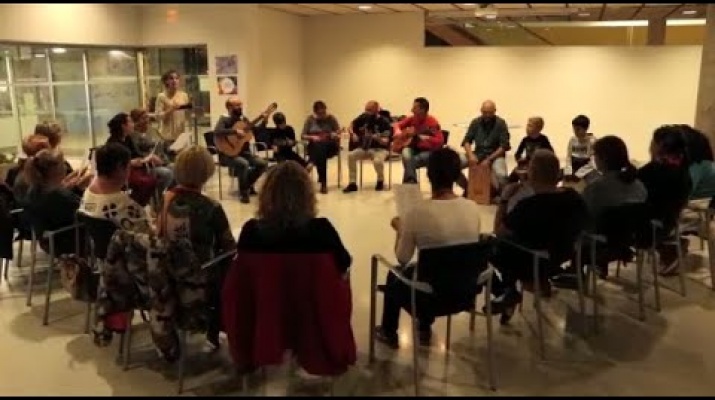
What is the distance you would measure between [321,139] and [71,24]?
3.84 metres

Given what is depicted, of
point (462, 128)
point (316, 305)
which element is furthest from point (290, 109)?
point (316, 305)

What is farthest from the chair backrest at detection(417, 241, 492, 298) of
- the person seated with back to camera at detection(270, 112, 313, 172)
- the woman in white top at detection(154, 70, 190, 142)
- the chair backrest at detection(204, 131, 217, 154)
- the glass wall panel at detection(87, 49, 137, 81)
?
the glass wall panel at detection(87, 49, 137, 81)

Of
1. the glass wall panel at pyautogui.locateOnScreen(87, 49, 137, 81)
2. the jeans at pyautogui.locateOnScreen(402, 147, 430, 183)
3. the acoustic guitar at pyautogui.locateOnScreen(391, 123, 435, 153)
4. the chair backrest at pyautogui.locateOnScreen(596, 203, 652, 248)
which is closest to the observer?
the chair backrest at pyautogui.locateOnScreen(596, 203, 652, 248)

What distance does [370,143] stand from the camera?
7789mm

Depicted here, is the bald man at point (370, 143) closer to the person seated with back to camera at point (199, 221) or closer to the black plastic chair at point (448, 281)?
the person seated with back to camera at point (199, 221)

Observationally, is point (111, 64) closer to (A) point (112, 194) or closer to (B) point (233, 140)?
(B) point (233, 140)

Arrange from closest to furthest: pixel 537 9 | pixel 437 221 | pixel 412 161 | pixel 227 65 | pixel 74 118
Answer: pixel 437 221 → pixel 412 161 → pixel 74 118 → pixel 227 65 → pixel 537 9

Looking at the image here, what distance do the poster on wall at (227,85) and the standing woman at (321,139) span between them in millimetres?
2651

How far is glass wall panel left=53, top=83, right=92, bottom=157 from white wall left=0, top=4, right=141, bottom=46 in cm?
84

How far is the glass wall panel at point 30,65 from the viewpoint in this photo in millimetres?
8195

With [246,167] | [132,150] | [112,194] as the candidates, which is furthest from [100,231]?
[246,167]

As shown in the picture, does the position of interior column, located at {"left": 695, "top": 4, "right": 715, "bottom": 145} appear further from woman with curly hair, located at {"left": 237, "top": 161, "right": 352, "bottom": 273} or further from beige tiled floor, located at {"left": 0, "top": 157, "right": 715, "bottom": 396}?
woman with curly hair, located at {"left": 237, "top": 161, "right": 352, "bottom": 273}

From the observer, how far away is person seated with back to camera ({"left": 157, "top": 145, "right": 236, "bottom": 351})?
3.02m

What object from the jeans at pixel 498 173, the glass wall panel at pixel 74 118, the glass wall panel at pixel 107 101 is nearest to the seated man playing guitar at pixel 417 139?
the jeans at pixel 498 173
